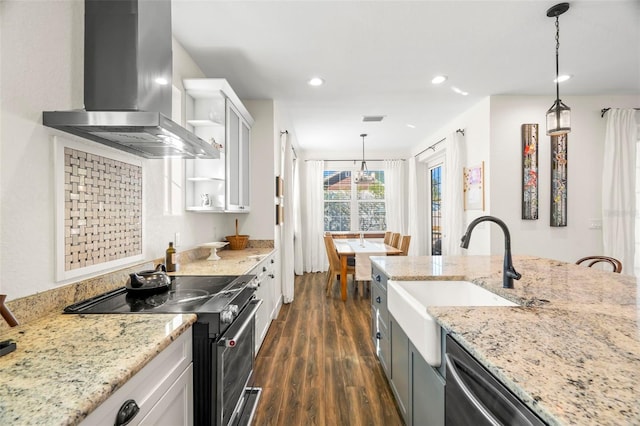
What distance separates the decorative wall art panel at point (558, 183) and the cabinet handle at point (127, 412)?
14.1 feet

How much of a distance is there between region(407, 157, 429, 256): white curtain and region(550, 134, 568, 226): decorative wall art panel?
2646mm

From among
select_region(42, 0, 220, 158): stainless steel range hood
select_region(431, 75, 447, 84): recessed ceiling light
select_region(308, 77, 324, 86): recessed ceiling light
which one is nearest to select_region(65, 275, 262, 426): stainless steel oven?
select_region(42, 0, 220, 158): stainless steel range hood

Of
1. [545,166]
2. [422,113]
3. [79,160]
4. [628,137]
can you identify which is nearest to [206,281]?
[79,160]

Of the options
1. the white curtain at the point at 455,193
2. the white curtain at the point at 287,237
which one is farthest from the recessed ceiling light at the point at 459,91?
the white curtain at the point at 287,237

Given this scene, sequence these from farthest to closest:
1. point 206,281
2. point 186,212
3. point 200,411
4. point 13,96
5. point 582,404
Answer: point 186,212
point 206,281
point 200,411
point 13,96
point 582,404

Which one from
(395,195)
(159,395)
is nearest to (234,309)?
(159,395)

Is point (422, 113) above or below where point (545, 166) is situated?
above

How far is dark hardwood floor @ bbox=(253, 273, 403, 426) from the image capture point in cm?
187

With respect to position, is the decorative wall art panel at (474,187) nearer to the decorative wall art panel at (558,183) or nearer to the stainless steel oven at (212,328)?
the decorative wall art panel at (558,183)

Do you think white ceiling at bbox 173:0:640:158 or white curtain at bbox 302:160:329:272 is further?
white curtain at bbox 302:160:329:272

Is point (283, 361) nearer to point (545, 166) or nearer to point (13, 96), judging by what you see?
point (13, 96)

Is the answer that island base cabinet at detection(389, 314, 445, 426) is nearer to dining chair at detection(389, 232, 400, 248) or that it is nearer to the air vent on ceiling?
the air vent on ceiling

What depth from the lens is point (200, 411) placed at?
121 centimetres

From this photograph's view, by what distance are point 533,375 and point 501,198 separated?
3371 mm
